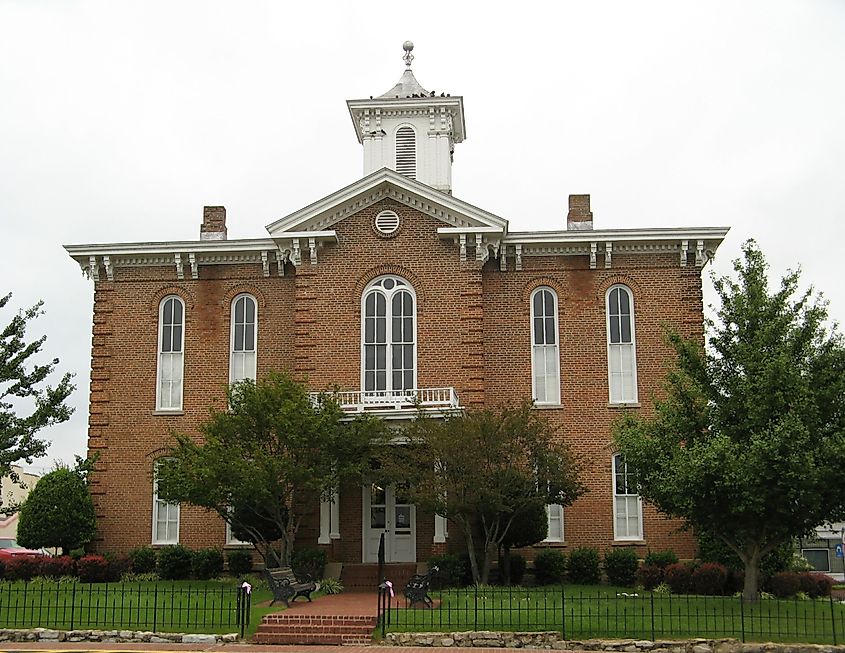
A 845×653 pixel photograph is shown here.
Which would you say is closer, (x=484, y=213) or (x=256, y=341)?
(x=484, y=213)

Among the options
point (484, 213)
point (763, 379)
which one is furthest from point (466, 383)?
point (763, 379)

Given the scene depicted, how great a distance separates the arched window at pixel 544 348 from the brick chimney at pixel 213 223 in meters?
10.3

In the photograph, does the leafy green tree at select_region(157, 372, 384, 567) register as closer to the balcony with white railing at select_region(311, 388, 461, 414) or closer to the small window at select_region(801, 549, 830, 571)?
the balcony with white railing at select_region(311, 388, 461, 414)

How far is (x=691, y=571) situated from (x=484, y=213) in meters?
11.2

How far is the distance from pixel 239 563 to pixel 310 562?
11.5 ft

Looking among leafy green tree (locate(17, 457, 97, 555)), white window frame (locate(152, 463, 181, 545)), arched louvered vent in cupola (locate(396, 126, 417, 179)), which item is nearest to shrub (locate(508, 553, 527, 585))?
white window frame (locate(152, 463, 181, 545))

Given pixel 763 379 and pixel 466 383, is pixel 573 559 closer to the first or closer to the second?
pixel 466 383

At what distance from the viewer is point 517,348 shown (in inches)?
1235

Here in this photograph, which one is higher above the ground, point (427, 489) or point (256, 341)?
point (256, 341)

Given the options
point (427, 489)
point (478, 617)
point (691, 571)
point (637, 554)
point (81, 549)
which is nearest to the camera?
point (478, 617)

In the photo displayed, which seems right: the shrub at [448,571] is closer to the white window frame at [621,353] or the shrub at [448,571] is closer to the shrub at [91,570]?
the white window frame at [621,353]

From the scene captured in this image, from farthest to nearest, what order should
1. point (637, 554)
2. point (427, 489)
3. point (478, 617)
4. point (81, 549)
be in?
point (81, 549) < point (637, 554) < point (427, 489) < point (478, 617)

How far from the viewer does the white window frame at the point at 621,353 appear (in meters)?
31.0

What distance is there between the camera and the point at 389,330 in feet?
101
